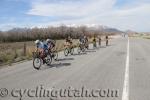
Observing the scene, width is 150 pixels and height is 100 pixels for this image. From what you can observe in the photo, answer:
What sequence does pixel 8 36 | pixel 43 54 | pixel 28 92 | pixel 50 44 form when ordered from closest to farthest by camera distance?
1. pixel 28 92
2. pixel 43 54
3. pixel 50 44
4. pixel 8 36

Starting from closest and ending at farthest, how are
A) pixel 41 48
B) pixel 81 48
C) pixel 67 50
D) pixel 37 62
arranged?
pixel 37 62
pixel 41 48
pixel 67 50
pixel 81 48

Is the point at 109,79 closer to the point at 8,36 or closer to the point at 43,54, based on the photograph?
the point at 43,54

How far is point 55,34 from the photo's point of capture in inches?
4535

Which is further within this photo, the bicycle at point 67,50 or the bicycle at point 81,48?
the bicycle at point 81,48

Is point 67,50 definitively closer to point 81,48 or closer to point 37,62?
point 81,48

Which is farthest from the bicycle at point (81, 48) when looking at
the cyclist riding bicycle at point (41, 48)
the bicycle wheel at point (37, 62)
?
the bicycle wheel at point (37, 62)

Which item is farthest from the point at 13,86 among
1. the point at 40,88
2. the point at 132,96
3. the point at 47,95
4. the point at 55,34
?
the point at 55,34

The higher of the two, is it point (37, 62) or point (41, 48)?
point (41, 48)

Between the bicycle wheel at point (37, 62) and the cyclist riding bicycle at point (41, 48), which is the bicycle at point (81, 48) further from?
the bicycle wheel at point (37, 62)

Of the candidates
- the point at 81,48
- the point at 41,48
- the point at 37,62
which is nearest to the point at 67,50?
the point at 81,48

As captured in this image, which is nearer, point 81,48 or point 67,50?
point 67,50

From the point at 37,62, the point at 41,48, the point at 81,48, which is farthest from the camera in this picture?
the point at 81,48

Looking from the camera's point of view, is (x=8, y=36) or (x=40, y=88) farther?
(x=8, y=36)

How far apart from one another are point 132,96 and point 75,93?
1.64 metres
